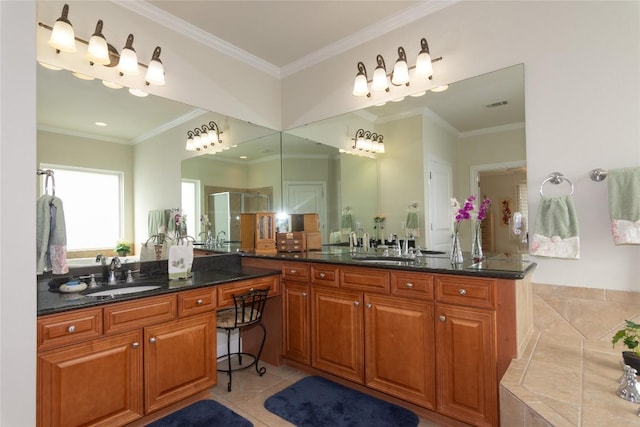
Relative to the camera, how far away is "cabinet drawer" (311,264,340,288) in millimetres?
2430

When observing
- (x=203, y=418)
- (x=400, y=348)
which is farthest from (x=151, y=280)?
(x=400, y=348)

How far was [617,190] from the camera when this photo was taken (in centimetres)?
171

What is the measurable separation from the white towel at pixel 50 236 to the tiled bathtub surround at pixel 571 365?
2401mm

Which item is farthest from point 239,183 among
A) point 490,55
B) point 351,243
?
point 490,55

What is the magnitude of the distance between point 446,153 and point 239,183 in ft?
6.39

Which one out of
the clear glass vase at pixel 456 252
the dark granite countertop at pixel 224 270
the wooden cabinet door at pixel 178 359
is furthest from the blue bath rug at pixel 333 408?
the clear glass vase at pixel 456 252

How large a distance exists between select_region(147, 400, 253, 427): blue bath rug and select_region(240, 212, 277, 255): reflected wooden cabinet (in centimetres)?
134

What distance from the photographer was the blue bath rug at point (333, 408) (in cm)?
201

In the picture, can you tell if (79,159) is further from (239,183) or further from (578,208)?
(578,208)

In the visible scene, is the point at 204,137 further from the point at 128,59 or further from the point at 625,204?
the point at 625,204

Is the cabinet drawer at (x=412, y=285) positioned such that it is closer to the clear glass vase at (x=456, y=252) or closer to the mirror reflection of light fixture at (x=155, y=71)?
the clear glass vase at (x=456, y=252)

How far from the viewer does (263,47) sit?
3.08m

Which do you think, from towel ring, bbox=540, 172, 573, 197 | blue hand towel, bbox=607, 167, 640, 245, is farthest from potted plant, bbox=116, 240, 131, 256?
blue hand towel, bbox=607, 167, 640, 245

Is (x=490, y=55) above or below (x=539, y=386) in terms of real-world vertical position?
above
